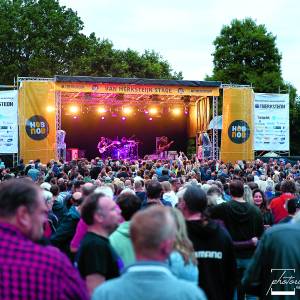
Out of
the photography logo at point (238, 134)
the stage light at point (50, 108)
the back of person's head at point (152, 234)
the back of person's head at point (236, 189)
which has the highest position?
the stage light at point (50, 108)

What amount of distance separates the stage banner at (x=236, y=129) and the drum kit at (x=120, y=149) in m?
7.20

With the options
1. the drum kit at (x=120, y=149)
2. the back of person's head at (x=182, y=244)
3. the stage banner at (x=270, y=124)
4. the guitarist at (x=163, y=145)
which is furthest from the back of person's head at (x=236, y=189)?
the guitarist at (x=163, y=145)

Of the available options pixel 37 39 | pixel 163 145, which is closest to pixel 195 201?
pixel 163 145

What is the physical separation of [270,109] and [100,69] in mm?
18502

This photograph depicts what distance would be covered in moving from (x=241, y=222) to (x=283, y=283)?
5.12ft

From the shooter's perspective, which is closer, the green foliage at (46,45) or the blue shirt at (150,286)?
the blue shirt at (150,286)

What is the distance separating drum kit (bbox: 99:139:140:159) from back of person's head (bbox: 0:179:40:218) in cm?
2407

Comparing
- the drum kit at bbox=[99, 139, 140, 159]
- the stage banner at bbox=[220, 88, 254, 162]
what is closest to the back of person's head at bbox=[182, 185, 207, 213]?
the stage banner at bbox=[220, 88, 254, 162]

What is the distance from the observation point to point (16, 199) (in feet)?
7.02

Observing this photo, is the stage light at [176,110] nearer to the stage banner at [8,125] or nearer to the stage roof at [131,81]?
the stage roof at [131,81]

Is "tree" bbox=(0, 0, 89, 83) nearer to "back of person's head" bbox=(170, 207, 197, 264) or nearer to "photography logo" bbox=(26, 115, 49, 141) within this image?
"photography logo" bbox=(26, 115, 49, 141)

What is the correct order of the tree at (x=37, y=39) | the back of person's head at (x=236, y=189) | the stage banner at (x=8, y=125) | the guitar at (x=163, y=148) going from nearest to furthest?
the back of person's head at (x=236, y=189) < the stage banner at (x=8, y=125) < the guitar at (x=163, y=148) < the tree at (x=37, y=39)

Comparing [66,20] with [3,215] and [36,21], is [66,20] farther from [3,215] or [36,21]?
[3,215]

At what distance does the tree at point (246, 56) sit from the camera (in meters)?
34.2
